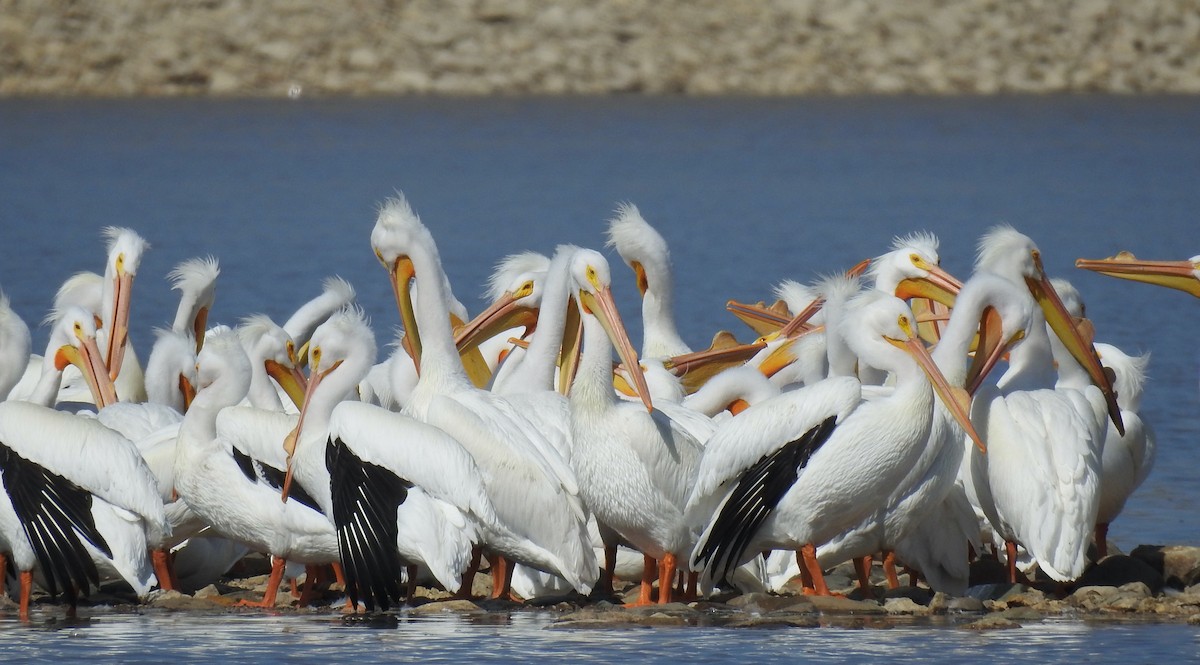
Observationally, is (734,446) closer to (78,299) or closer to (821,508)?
(821,508)

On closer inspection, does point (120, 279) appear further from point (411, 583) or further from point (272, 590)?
point (411, 583)

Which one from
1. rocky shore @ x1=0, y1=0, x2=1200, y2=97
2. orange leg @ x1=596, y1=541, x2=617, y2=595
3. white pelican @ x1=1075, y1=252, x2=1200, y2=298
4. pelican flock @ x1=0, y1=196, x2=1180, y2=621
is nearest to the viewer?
pelican flock @ x1=0, y1=196, x2=1180, y2=621

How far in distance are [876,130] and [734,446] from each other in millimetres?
26530

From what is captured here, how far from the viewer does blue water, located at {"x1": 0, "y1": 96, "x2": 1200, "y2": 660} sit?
1328cm

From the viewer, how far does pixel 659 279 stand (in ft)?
29.6

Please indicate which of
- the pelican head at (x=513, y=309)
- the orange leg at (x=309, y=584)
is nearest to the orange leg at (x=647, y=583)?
the orange leg at (x=309, y=584)

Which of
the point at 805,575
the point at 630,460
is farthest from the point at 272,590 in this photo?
the point at 805,575

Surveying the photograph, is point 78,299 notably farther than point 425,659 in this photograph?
Yes

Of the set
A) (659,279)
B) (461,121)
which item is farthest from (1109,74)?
(659,279)

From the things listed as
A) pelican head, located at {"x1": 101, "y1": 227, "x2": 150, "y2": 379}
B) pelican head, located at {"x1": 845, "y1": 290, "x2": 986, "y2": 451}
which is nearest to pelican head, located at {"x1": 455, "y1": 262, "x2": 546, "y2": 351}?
pelican head, located at {"x1": 101, "y1": 227, "x2": 150, "y2": 379}

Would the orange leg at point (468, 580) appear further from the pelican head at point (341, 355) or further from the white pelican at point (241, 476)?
A: the pelican head at point (341, 355)

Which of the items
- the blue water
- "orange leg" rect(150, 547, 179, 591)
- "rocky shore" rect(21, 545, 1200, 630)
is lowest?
"rocky shore" rect(21, 545, 1200, 630)

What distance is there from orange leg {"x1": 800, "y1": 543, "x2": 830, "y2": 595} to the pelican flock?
0.02 m

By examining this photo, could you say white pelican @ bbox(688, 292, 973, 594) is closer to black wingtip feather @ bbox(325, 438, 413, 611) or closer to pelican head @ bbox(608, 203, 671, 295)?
black wingtip feather @ bbox(325, 438, 413, 611)
